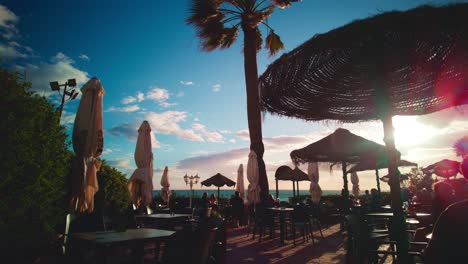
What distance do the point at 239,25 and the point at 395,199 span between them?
35.2 feet

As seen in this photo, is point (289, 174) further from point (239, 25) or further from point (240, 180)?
point (239, 25)

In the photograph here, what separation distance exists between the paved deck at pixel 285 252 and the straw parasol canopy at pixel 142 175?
255cm

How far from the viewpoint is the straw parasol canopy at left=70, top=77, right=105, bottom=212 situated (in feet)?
13.6

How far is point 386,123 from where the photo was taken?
3727 millimetres

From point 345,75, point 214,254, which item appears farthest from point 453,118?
point 214,254

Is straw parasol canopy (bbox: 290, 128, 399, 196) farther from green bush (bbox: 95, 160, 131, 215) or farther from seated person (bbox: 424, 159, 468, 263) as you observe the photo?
green bush (bbox: 95, 160, 131, 215)

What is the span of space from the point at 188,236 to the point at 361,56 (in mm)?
2714

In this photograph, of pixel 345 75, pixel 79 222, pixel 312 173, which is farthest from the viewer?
pixel 312 173

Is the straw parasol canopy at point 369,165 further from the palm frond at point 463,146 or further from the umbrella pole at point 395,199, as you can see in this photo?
the umbrella pole at point 395,199

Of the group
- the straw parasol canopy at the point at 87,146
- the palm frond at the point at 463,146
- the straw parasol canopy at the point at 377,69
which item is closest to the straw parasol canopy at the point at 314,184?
the palm frond at the point at 463,146

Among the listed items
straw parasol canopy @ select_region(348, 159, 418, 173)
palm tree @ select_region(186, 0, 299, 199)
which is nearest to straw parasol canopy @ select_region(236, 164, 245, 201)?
palm tree @ select_region(186, 0, 299, 199)

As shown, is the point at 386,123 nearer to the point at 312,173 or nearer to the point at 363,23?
the point at 363,23

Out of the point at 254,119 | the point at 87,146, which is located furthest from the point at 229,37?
the point at 87,146

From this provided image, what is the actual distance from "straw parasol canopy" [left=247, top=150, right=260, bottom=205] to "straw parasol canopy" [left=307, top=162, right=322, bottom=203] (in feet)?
9.42
